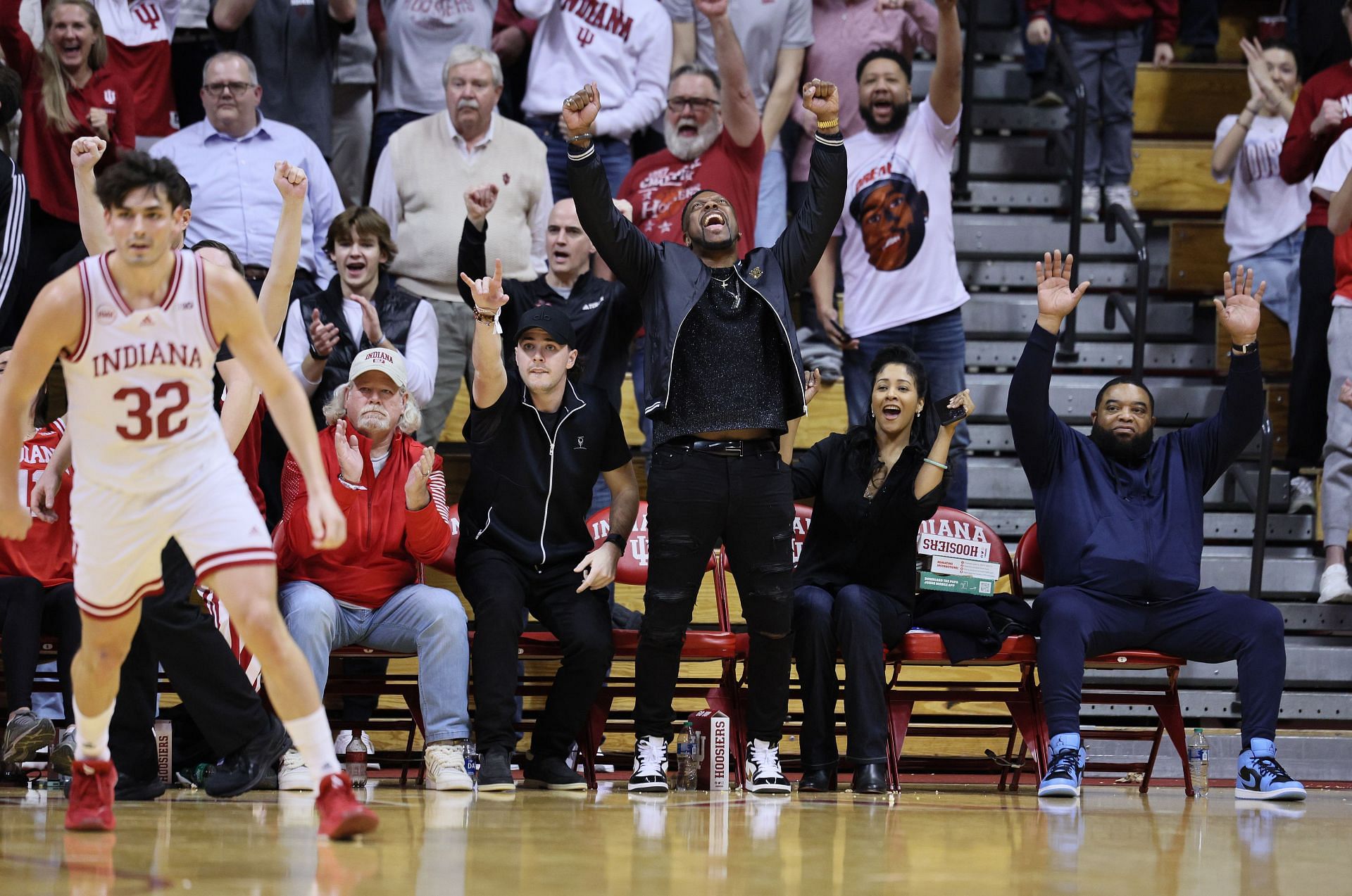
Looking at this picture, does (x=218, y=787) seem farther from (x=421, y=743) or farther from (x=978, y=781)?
(x=978, y=781)

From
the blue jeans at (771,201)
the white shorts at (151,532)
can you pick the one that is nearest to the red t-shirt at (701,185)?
the blue jeans at (771,201)

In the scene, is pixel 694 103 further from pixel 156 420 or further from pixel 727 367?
pixel 156 420

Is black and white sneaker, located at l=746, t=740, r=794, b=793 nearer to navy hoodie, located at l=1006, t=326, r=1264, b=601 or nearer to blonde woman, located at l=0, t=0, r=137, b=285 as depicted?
navy hoodie, located at l=1006, t=326, r=1264, b=601

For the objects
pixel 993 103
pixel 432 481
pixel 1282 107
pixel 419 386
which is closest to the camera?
pixel 432 481

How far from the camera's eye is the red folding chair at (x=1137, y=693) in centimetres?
594

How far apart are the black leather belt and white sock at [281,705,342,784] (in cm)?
193

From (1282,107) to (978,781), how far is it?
4.11 metres

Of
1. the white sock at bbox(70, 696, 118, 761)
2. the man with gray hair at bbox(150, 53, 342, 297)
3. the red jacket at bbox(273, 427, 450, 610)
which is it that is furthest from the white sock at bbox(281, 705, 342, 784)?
the man with gray hair at bbox(150, 53, 342, 297)

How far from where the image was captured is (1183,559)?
603 cm

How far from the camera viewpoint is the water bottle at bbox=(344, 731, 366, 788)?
5.62 metres

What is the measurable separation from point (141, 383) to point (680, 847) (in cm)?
183

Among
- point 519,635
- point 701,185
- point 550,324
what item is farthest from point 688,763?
point 701,185

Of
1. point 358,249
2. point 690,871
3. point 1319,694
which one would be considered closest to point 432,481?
point 358,249

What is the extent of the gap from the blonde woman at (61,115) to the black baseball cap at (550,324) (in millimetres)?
2371
